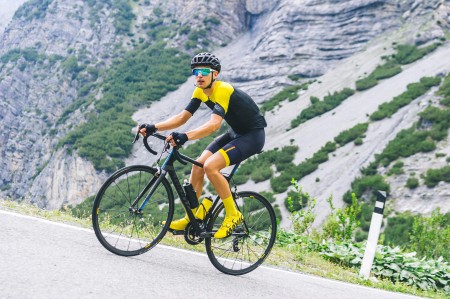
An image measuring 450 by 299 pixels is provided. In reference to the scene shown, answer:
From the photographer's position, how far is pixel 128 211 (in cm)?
523

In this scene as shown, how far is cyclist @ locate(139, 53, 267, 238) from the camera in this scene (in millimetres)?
4980

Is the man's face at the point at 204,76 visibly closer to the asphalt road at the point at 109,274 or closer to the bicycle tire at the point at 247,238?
the bicycle tire at the point at 247,238

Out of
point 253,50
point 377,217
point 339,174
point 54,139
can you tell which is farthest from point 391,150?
point 54,139

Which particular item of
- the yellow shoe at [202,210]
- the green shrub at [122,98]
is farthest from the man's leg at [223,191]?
the green shrub at [122,98]

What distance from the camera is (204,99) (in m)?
5.43

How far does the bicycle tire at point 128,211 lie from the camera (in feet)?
16.2

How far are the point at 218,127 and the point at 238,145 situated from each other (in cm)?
42

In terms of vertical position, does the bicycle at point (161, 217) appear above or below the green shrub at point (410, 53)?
below

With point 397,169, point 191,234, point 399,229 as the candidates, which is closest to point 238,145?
point 191,234

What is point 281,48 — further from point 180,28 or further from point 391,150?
point 391,150

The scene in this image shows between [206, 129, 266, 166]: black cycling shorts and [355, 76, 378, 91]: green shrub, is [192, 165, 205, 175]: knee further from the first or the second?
[355, 76, 378, 91]: green shrub

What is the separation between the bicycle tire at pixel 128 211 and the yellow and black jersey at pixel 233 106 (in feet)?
3.45

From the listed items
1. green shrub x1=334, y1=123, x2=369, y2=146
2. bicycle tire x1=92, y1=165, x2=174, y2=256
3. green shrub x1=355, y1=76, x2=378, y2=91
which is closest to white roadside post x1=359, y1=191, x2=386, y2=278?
bicycle tire x1=92, y1=165, x2=174, y2=256

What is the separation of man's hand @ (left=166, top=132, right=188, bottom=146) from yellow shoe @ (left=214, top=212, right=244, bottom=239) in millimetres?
1159
